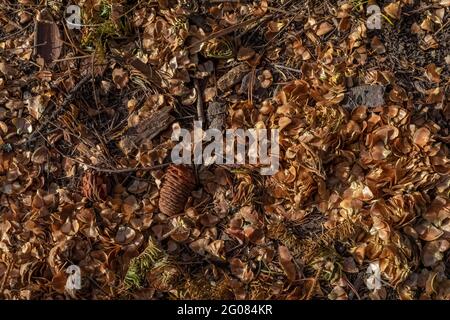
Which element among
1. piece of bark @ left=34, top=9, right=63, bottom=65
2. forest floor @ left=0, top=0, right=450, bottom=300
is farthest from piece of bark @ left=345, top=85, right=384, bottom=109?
piece of bark @ left=34, top=9, right=63, bottom=65

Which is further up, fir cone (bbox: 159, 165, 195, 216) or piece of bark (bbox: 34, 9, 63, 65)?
piece of bark (bbox: 34, 9, 63, 65)

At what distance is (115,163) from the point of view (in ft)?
7.48

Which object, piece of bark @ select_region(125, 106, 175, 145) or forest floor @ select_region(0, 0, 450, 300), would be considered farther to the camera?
piece of bark @ select_region(125, 106, 175, 145)

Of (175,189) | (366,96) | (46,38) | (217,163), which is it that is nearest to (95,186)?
(175,189)

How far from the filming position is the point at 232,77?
2285 millimetres

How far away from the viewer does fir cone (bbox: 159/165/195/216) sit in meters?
2.20

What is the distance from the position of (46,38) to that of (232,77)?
86 cm

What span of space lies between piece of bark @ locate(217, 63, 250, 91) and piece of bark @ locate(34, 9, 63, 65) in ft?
2.44

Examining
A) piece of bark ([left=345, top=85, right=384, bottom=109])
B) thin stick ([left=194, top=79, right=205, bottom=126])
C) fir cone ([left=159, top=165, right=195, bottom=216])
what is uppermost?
thin stick ([left=194, top=79, right=205, bottom=126])

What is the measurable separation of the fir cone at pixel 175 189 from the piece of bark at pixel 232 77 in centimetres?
40

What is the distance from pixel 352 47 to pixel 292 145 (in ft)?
1.65

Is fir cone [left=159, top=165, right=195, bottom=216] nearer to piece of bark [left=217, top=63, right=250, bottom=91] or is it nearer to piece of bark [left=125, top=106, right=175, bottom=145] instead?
piece of bark [left=125, top=106, right=175, bottom=145]

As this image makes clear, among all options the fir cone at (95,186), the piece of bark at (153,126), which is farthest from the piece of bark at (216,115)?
the fir cone at (95,186)

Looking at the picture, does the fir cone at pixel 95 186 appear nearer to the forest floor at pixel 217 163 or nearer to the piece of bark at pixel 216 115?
the forest floor at pixel 217 163
